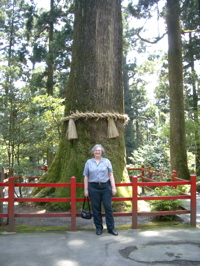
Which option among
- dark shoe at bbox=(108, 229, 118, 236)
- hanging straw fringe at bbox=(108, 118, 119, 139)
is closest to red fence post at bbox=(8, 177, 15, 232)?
dark shoe at bbox=(108, 229, 118, 236)

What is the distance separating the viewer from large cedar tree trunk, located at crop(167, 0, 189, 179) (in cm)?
1283

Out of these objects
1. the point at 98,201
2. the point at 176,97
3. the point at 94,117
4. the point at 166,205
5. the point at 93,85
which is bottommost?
the point at 166,205

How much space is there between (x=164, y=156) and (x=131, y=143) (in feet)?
48.1

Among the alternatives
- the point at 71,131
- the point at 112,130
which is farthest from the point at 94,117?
the point at 71,131

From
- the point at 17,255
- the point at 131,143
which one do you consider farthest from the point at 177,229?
the point at 131,143

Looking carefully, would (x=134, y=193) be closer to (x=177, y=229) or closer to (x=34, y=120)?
(x=177, y=229)

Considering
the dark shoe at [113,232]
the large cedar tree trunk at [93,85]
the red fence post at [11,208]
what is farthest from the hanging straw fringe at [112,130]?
the red fence post at [11,208]

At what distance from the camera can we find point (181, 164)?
12.8 metres

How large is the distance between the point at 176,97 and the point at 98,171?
9089mm

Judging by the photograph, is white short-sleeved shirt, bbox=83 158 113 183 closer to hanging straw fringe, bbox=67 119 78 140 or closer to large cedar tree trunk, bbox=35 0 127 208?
large cedar tree trunk, bbox=35 0 127 208

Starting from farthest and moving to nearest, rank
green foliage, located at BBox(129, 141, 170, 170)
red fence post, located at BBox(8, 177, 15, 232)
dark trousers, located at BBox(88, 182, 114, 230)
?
green foliage, located at BBox(129, 141, 170, 170) → red fence post, located at BBox(8, 177, 15, 232) → dark trousers, located at BBox(88, 182, 114, 230)

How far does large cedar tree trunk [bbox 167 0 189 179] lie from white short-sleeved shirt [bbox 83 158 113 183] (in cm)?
821

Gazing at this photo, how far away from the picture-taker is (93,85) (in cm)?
727

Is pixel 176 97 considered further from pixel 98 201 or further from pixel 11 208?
pixel 11 208
